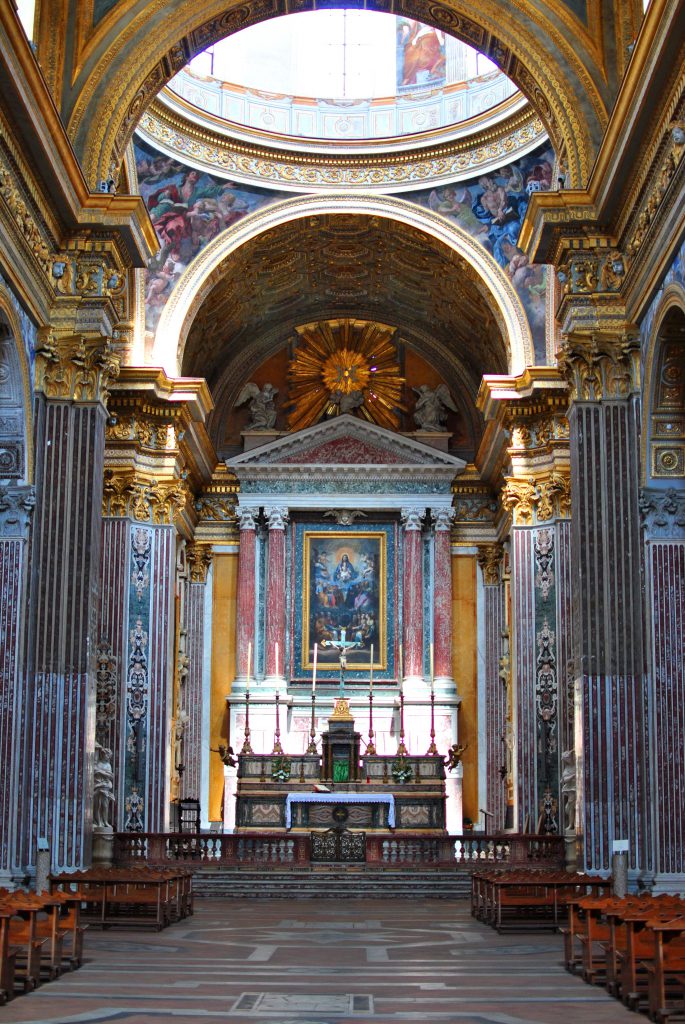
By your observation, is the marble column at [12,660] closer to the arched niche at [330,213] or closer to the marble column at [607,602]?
the marble column at [607,602]

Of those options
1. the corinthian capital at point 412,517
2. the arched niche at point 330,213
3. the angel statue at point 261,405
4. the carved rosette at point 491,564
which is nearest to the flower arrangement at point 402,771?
the carved rosette at point 491,564

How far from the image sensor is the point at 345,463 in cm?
3052

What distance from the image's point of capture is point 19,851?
620 inches

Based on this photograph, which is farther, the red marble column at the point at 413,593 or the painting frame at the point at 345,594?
the painting frame at the point at 345,594

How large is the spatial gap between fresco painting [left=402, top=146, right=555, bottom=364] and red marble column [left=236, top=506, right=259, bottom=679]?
745cm

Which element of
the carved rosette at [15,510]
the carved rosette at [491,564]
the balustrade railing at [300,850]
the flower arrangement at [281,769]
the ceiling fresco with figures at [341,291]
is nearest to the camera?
the carved rosette at [15,510]

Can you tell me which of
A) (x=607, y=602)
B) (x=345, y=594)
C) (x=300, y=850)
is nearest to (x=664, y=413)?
(x=607, y=602)

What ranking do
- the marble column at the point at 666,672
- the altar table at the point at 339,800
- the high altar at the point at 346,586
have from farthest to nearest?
the high altar at the point at 346,586, the altar table at the point at 339,800, the marble column at the point at 666,672

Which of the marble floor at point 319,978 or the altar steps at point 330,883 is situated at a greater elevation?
the marble floor at point 319,978

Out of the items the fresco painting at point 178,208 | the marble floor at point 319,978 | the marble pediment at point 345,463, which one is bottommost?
the marble floor at point 319,978

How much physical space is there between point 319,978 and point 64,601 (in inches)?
284

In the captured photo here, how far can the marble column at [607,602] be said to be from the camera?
16094 millimetres

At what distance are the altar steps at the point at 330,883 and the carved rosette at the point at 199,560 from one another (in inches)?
430

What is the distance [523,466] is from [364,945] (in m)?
13.7
